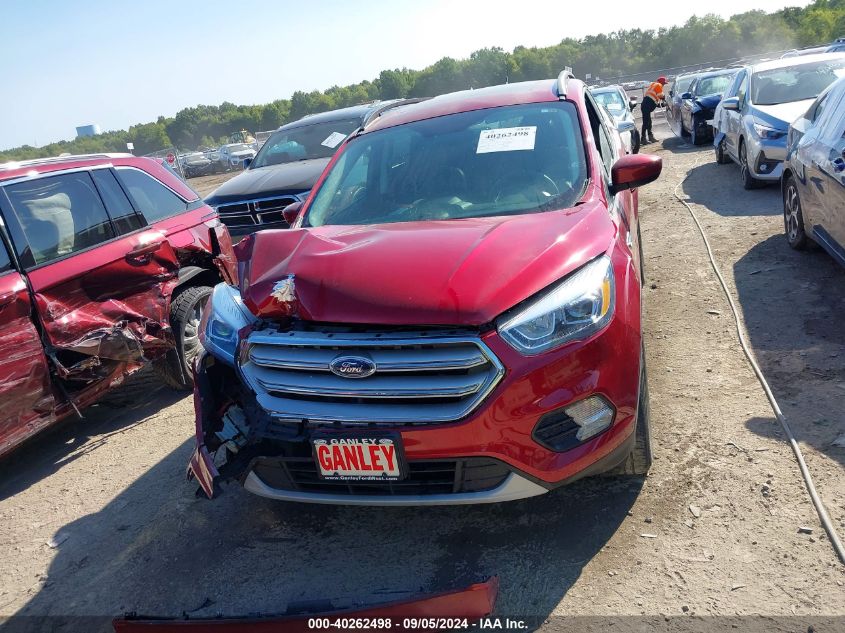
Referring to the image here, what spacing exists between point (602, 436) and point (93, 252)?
11.5ft

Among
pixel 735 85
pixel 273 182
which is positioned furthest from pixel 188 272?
pixel 735 85

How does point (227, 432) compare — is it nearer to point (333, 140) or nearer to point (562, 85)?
point (562, 85)

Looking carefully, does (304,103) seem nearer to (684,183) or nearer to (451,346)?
(684,183)

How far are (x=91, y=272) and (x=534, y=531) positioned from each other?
125 inches

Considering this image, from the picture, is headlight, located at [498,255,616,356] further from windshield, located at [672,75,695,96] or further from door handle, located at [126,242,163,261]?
windshield, located at [672,75,695,96]

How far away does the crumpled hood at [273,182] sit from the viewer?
321 inches

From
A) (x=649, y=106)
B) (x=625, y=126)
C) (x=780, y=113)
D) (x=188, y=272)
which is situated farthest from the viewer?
(x=649, y=106)

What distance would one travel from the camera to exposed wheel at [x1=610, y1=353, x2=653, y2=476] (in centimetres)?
296

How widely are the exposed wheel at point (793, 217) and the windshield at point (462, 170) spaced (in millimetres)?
3223

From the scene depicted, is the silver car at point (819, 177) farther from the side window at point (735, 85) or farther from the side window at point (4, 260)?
the side window at point (4, 260)

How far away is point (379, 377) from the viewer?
8.70ft

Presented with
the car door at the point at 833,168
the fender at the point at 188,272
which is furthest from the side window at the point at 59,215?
the car door at the point at 833,168

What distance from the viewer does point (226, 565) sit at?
314cm

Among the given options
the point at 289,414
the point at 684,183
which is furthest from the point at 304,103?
the point at 289,414
